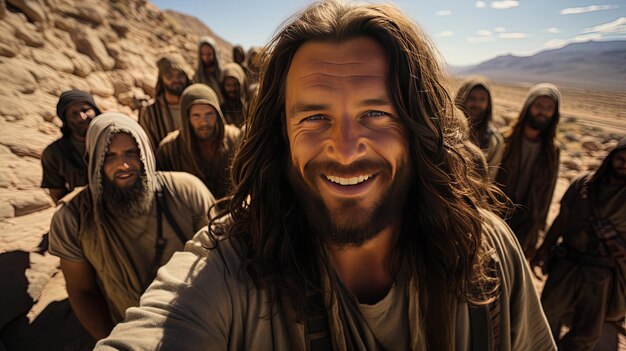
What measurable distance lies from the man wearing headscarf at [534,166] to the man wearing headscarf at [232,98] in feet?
12.8

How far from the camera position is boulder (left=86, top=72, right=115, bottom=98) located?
28.1 ft

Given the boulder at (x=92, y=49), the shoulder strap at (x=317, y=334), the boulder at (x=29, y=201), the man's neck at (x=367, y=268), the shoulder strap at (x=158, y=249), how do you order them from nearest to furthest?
the shoulder strap at (x=317, y=334)
the man's neck at (x=367, y=268)
the shoulder strap at (x=158, y=249)
the boulder at (x=29, y=201)
the boulder at (x=92, y=49)

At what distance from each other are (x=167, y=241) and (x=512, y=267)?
2.14 meters

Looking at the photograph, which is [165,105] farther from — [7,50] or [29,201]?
[7,50]

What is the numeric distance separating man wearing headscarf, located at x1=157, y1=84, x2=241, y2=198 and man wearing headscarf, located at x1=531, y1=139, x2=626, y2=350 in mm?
3271

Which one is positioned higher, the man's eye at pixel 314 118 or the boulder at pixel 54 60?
the boulder at pixel 54 60

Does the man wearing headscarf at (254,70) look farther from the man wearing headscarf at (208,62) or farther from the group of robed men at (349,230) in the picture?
the man wearing headscarf at (208,62)

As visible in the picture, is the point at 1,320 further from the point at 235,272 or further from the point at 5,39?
the point at 5,39

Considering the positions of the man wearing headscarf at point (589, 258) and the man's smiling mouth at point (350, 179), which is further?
the man wearing headscarf at point (589, 258)

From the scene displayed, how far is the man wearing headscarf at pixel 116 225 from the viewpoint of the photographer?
6.91ft

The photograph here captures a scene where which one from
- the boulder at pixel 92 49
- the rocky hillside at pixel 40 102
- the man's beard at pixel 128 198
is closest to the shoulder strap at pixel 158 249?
the man's beard at pixel 128 198

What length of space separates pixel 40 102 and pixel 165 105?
152 inches

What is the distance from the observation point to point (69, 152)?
337 centimetres

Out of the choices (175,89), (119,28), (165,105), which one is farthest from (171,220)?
(119,28)
